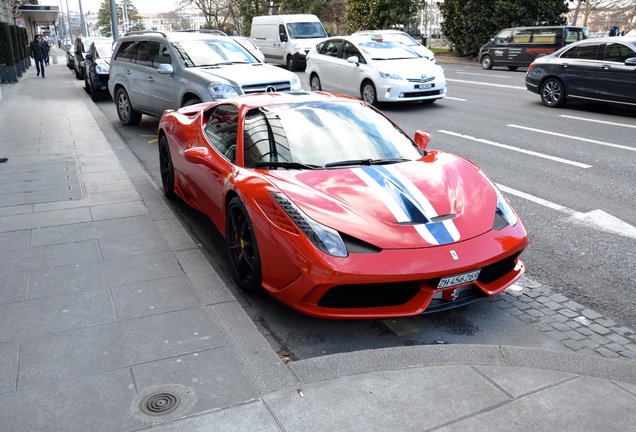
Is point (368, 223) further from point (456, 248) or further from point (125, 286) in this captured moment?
point (125, 286)

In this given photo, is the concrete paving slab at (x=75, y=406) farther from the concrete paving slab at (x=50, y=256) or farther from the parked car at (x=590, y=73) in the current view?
the parked car at (x=590, y=73)

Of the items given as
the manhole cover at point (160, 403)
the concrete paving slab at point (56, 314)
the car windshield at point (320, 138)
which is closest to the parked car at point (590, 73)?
the car windshield at point (320, 138)

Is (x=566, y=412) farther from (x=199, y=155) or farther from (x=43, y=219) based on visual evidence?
(x=43, y=219)

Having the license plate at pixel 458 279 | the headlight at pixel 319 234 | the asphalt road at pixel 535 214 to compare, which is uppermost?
the headlight at pixel 319 234

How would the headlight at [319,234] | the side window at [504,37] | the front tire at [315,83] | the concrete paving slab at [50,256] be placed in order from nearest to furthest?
1. the headlight at [319,234]
2. the concrete paving slab at [50,256]
3. the front tire at [315,83]
4. the side window at [504,37]

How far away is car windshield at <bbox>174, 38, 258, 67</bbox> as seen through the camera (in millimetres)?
11258

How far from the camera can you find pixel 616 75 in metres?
12.5

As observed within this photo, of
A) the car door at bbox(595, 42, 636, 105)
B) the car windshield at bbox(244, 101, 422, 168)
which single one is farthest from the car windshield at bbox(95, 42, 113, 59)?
the car windshield at bbox(244, 101, 422, 168)

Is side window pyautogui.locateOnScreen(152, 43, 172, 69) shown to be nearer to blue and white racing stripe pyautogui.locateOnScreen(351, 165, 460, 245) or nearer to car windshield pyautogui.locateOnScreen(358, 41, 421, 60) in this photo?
car windshield pyautogui.locateOnScreen(358, 41, 421, 60)

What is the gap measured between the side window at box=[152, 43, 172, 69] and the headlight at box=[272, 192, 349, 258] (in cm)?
846

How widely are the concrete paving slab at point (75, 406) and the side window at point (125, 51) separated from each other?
10.7 metres

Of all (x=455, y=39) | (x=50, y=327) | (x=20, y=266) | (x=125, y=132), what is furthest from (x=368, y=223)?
(x=455, y=39)

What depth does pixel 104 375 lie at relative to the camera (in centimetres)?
339

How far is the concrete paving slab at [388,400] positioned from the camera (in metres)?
2.95
